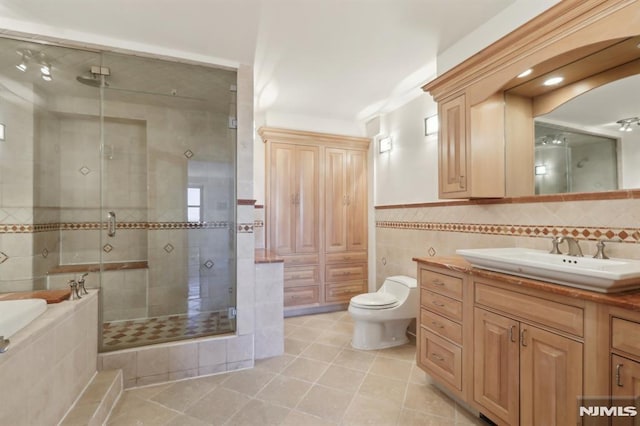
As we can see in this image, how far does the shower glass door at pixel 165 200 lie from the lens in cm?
239

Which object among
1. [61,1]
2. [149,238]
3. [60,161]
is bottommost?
[149,238]

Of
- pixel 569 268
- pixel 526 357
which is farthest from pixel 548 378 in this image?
pixel 569 268

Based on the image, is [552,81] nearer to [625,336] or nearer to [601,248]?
[601,248]

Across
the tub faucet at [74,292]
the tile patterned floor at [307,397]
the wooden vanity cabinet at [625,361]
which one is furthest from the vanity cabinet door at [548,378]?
the tub faucet at [74,292]

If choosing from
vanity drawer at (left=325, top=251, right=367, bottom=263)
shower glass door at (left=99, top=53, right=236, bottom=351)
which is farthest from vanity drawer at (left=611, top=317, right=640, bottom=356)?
vanity drawer at (left=325, top=251, right=367, bottom=263)

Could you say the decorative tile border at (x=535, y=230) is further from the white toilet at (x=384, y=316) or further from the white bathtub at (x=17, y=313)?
the white bathtub at (x=17, y=313)

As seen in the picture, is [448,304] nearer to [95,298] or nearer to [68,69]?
[95,298]

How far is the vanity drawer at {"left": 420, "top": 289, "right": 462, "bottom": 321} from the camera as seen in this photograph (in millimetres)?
1761

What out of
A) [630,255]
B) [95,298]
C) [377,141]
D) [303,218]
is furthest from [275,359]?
[377,141]

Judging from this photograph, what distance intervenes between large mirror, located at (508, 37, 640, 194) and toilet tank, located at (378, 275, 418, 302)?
1266mm

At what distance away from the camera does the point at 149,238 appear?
3.11 meters

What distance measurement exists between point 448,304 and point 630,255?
885 millimetres

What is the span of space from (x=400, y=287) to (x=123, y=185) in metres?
3.02

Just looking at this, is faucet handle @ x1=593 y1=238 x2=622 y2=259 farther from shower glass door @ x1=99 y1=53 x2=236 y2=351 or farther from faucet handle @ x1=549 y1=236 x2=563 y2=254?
shower glass door @ x1=99 y1=53 x2=236 y2=351
